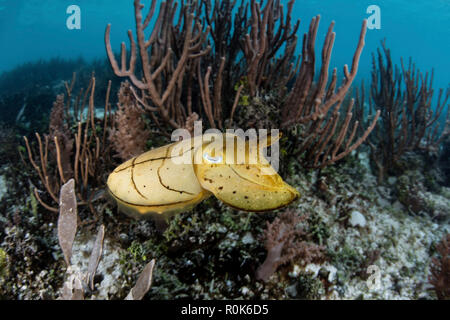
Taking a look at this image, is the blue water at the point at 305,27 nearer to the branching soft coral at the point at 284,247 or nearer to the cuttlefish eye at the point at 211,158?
the branching soft coral at the point at 284,247

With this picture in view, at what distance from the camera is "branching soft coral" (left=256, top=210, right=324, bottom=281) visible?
2303mm

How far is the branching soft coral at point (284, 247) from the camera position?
2.30m

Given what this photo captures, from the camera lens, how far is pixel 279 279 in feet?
7.81

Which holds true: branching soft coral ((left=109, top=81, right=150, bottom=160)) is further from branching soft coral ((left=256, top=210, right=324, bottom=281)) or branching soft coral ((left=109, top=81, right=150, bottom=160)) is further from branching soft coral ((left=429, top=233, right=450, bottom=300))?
branching soft coral ((left=429, top=233, right=450, bottom=300))

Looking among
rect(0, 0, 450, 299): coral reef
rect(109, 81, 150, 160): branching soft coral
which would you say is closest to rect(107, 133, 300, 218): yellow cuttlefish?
rect(0, 0, 450, 299): coral reef

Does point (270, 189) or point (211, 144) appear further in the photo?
point (211, 144)

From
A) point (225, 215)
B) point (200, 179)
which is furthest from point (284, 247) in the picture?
point (200, 179)

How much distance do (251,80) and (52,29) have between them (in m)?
79.2

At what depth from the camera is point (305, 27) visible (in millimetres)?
55031

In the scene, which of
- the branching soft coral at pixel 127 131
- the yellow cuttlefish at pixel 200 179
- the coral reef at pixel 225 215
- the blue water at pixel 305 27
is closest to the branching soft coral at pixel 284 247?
the coral reef at pixel 225 215

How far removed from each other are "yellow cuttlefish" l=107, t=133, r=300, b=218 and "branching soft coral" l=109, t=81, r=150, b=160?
3.09 ft

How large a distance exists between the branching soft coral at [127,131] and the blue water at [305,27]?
29761mm

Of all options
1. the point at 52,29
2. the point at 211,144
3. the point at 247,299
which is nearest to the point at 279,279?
the point at 247,299

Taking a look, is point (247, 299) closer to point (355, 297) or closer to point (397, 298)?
point (355, 297)
